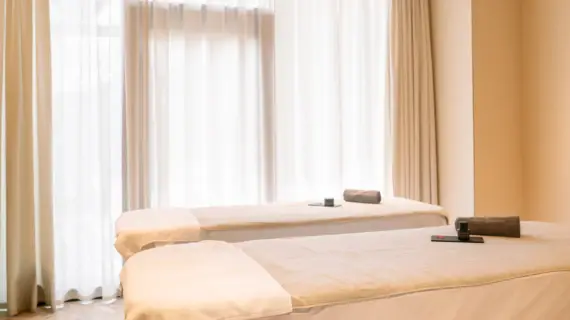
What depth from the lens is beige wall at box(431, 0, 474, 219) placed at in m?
3.68

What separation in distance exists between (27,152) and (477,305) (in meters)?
2.75

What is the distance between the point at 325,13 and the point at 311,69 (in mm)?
442

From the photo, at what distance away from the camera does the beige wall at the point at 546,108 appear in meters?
3.43

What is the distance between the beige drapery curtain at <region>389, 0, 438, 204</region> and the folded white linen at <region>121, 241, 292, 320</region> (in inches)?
101

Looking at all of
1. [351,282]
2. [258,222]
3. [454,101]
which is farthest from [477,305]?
[454,101]

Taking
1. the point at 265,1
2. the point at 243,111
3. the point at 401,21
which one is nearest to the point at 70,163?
the point at 243,111

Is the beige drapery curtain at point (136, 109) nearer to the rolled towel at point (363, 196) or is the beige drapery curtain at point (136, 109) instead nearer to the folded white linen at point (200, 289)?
the rolled towel at point (363, 196)

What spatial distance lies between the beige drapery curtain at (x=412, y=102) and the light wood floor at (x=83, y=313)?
84.5 inches

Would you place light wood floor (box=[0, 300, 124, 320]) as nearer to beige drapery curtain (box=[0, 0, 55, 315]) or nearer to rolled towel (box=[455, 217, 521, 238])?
beige drapery curtain (box=[0, 0, 55, 315])

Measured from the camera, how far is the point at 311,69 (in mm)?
3857

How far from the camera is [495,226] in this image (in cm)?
204

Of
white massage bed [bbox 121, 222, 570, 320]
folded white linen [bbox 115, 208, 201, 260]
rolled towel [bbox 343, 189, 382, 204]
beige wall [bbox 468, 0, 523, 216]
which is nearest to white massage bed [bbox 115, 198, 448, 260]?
folded white linen [bbox 115, 208, 201, 260]

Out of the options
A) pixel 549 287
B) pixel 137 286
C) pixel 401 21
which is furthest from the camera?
pixel 401 21

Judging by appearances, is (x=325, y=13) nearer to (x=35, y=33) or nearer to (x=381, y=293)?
(x=35, y=33)
